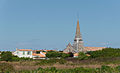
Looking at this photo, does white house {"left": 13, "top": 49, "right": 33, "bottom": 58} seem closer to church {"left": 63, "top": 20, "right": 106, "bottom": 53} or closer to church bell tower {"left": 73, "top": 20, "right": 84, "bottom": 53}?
church {"left": 63, "top": 20, "right": 106, "bottom": 53}

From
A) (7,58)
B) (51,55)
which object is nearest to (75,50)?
(51,55)

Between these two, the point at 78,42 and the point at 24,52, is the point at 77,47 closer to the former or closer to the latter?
the point at 78,42

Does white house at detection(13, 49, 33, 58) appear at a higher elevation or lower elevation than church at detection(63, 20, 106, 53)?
lower

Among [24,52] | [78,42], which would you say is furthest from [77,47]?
[24,52]

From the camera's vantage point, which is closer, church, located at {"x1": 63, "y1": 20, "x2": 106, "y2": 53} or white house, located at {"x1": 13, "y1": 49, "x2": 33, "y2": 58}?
white house, located at {"x1": 13, "y1": 49, "x2": 33, "y2": 58}

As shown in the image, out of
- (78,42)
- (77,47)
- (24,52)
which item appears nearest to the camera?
(24,52)

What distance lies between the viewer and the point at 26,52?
3696 inches

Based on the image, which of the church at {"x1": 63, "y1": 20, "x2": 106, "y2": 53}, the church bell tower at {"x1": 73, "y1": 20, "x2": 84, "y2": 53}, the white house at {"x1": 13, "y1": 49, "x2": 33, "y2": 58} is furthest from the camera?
the church bell tower at {"x1": 73, "y1": 20, "x2": 84, "y2": 53}

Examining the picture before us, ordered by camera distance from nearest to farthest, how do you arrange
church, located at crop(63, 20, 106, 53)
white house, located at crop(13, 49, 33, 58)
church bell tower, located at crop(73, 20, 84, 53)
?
white house, located at crop(13, 49, 33, 58)
church, located at crop(63, 20, 106, 53)
church bell tower, located at crop(73, 20, 84, 53)

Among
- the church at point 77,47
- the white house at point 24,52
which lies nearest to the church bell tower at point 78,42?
the church at point 77,47

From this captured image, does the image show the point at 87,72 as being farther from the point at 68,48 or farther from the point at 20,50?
the point at 68,48

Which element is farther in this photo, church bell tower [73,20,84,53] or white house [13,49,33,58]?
church bell tower [73,20,84,53]

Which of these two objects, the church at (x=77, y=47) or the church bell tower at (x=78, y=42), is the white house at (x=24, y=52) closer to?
the church at (x=77, y=47)

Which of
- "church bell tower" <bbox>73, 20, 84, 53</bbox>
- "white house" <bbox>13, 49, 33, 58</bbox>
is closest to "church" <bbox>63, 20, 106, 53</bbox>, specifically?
"church bell tower" <bbox>73, 20, 84, 53</bbox>
